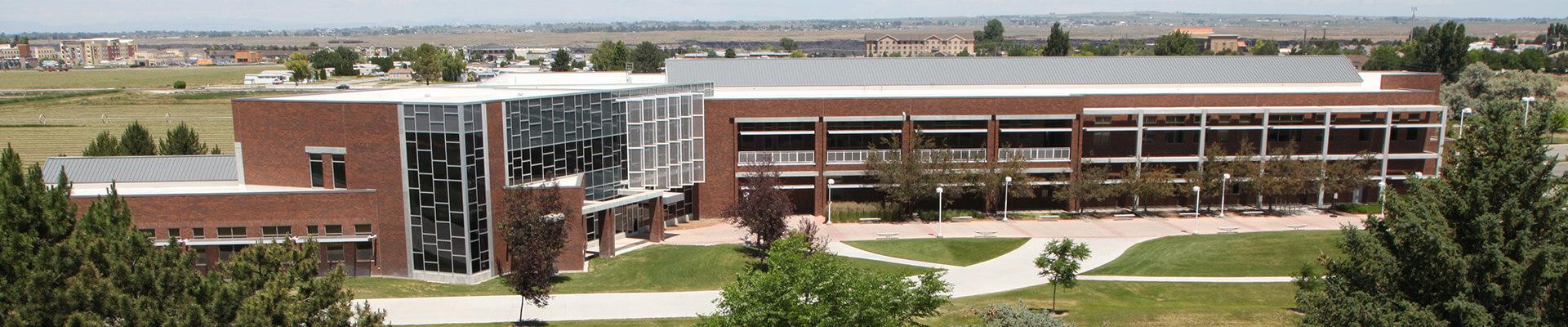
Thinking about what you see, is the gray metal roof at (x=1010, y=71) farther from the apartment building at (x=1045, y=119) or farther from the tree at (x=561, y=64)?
the tree at (x=561, y=64)

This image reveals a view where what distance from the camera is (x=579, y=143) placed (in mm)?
42344

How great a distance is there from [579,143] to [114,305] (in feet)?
74.6

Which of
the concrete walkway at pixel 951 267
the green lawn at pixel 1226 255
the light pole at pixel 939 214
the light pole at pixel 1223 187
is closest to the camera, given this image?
the concrete walkway at pixel 951 267

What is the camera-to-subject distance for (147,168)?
42.5 metres

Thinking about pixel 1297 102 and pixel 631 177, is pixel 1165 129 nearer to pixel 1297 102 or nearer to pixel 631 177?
pixel 1297 102

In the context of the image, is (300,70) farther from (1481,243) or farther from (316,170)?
(1481,243)

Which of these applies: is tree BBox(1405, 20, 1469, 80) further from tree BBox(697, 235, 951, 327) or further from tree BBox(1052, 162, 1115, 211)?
tree BBox(697, 235, 951, 327)

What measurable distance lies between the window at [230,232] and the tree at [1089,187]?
3504cm

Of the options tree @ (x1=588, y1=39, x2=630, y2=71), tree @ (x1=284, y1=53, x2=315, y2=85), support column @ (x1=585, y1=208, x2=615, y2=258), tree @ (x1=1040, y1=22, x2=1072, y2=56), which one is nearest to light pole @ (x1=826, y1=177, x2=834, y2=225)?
support column @ (x1=585, y1=208, x2=615, y2=258)

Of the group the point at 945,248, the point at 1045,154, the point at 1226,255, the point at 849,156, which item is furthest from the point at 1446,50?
the point at 945,248

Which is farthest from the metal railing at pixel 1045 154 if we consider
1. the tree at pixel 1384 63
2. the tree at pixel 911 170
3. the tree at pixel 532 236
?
the tree at pixel 1384 63

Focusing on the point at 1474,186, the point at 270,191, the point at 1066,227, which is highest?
the point at 1474,186

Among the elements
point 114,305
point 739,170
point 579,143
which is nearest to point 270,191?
point 579,143

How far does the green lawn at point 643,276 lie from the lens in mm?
36344
